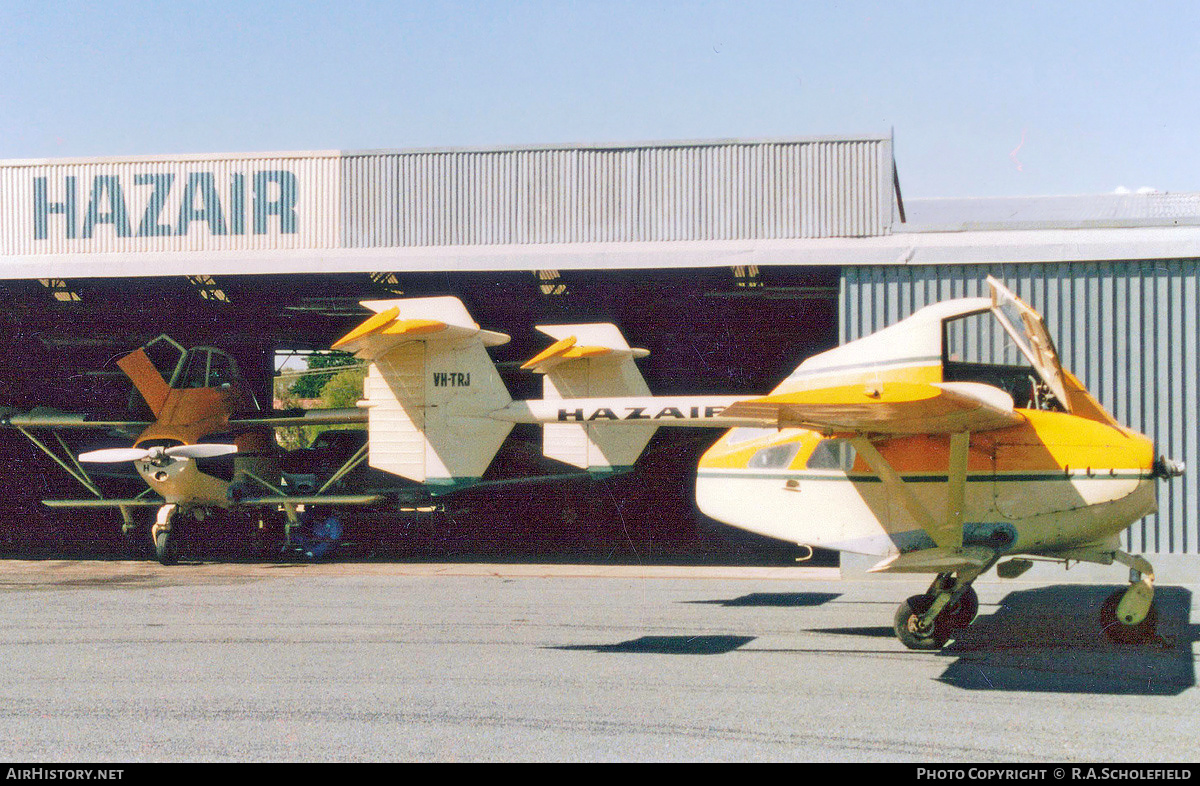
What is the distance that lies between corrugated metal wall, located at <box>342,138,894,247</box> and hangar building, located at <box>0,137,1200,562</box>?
32mm

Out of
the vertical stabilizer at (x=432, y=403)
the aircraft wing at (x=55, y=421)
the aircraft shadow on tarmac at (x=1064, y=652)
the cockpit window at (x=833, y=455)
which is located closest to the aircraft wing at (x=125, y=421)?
the aircraft wing at (x=55, y=421)

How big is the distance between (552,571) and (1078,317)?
28.5ft

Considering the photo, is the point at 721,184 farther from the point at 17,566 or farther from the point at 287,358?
the point at 287,358

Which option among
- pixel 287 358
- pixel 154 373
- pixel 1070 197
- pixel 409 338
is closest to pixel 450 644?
pixel 409 338

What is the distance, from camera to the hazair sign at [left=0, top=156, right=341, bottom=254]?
16172 mm

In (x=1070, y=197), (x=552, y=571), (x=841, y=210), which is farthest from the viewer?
(x=1070, y=197)

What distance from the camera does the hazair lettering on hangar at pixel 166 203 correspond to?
16250 millimetres

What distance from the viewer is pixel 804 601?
11781 mm

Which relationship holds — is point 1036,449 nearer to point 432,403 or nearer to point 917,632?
point 917,632

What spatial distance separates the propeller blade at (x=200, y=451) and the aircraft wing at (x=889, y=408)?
11308mm

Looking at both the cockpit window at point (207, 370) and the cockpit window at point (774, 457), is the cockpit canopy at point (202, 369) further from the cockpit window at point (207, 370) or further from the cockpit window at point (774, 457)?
the cockpit window at point (774, 457)

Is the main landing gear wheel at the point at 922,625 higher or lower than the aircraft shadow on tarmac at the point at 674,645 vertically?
higher

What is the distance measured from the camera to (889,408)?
286 inches

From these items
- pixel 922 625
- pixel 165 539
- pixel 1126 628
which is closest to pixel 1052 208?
pixel 1126 628
